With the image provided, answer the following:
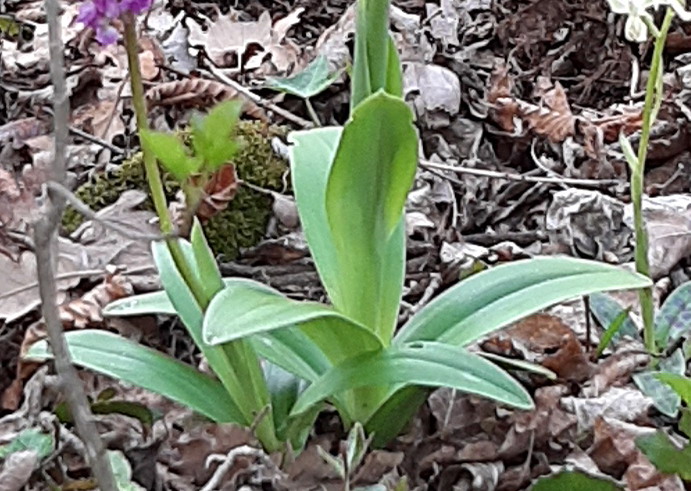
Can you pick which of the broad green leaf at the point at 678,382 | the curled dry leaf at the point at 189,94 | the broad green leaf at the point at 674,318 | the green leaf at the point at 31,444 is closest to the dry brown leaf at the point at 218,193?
the curled dry leaf at the point at 189,94

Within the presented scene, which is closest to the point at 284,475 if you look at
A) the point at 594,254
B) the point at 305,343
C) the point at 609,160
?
the point at 305,343

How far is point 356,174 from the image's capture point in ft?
3.42

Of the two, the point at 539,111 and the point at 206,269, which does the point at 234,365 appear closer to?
the point at 206,269

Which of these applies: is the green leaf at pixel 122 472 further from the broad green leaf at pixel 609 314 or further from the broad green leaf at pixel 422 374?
the broad green leaf at pixel 609 314

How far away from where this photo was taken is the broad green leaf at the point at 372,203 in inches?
39.5

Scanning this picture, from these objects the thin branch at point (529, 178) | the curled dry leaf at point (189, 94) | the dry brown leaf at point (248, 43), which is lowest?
the thin branch at point (529, 178)

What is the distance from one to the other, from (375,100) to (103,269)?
73 cm

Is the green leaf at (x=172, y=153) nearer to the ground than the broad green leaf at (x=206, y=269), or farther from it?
farther from it

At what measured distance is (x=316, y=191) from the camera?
3.92 feet

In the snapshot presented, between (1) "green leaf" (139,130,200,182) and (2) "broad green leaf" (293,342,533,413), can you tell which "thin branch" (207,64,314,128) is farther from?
(1) "green leaf" (139,130,200,182)

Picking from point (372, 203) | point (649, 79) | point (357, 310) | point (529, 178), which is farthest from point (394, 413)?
point (529, 178)

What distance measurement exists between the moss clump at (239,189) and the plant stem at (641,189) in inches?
24.2

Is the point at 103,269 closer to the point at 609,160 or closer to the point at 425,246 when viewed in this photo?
the point at 425,246

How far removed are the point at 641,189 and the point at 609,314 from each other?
199 millimetres
